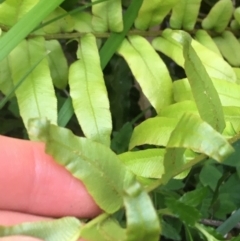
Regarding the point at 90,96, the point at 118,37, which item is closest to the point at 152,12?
the point at 118,37

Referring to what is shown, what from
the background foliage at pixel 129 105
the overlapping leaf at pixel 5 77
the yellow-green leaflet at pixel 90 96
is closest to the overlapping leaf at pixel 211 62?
the background foliage at pixel 129 105

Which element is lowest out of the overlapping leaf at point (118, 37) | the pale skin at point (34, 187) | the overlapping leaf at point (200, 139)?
the pale skin at point (34, 187)

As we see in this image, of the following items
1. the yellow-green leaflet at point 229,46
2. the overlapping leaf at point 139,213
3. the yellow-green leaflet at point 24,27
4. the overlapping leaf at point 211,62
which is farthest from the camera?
the yellow-green leaflet at point 229,46

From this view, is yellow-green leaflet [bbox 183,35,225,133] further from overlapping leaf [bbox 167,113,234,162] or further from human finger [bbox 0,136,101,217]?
human finger [bbox 0,136,101,217]

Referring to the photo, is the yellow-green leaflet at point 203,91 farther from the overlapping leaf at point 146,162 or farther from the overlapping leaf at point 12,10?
the overlapping leaf at point 12,10

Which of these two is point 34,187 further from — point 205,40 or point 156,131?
point 205,40

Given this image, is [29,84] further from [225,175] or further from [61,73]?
[225,175]
